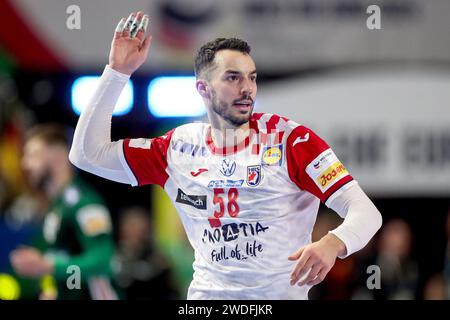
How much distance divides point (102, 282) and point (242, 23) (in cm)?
427

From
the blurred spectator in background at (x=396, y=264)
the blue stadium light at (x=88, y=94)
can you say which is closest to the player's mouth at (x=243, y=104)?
the blurred spectator in background at (x=396, y=264)

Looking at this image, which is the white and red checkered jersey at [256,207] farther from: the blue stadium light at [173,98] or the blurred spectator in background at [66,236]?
the blue stadium light at [173,98]

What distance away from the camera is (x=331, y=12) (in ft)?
33.4

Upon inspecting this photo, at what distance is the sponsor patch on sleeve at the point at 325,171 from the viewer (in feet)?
14.4

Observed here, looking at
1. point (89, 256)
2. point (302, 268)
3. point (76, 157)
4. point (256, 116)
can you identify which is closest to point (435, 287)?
point (89, 256)

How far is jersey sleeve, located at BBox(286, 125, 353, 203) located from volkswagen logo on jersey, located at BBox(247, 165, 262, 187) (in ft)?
0.55

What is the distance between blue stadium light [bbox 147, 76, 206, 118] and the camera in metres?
9.21

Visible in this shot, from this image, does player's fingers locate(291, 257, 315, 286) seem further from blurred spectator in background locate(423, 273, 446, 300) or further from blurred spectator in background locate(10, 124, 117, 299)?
blurred spectator in background locate(423, 273, 446, 300)

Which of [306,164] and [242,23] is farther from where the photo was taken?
[242,23]

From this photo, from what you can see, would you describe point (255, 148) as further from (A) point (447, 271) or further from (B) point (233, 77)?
(A) point (447, 271)

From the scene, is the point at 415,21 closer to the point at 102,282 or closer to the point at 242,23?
the point at 242,23

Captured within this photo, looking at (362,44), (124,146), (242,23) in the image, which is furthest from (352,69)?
(124,146)

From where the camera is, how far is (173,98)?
30.9ft
